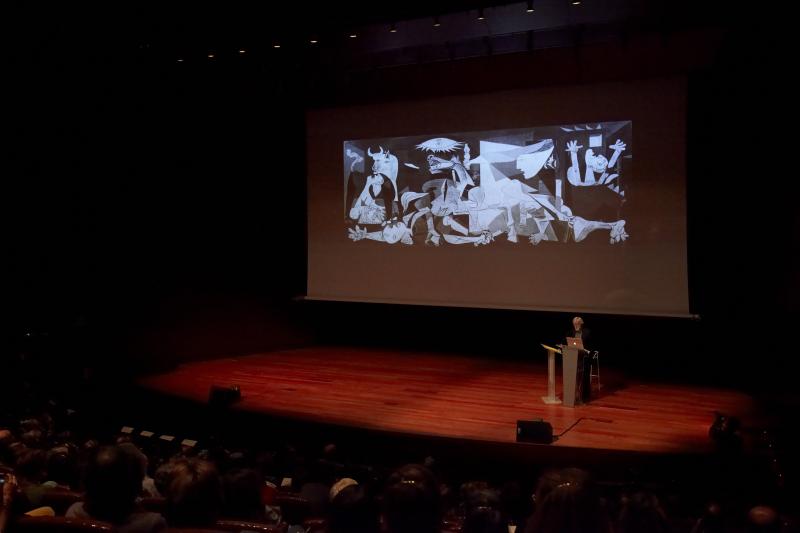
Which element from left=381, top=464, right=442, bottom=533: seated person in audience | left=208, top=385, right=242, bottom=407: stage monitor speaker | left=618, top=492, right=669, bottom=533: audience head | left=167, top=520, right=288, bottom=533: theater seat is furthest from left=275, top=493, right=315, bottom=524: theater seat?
left=208, top=385, right=242, bottom=407: stage monitor speaker

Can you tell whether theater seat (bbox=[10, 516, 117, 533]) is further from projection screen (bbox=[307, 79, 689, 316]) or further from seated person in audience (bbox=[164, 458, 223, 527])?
projection screen (bbox=[307, 79, 689, 316])

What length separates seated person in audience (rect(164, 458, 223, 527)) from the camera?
241 centimetres

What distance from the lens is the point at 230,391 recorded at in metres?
7.29

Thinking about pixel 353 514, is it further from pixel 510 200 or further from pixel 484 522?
pixel 510 200

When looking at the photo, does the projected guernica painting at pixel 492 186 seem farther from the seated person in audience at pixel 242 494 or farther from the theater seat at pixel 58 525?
the theater seat at pixel 58 525

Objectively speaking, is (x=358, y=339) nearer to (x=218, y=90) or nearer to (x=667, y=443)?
(x=218, y=90)

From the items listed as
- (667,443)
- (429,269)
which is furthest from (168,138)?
(667,443)

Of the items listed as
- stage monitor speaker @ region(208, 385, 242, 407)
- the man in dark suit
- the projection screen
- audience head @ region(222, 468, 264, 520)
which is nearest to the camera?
audience head @ region(222, 468, 264, 520)

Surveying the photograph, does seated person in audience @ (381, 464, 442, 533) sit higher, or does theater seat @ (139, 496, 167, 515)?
seated person in audience @ (381, 464, 442, 533)

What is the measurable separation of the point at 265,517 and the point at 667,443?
403 cm

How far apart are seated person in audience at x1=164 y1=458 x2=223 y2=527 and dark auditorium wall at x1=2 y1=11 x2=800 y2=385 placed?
623 cm

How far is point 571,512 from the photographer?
2139 millimetres

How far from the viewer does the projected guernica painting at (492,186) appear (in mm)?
8789

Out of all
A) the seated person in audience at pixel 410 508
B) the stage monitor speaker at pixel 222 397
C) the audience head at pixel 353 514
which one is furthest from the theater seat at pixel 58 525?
the stage monitor speaker at pixel 222 397
